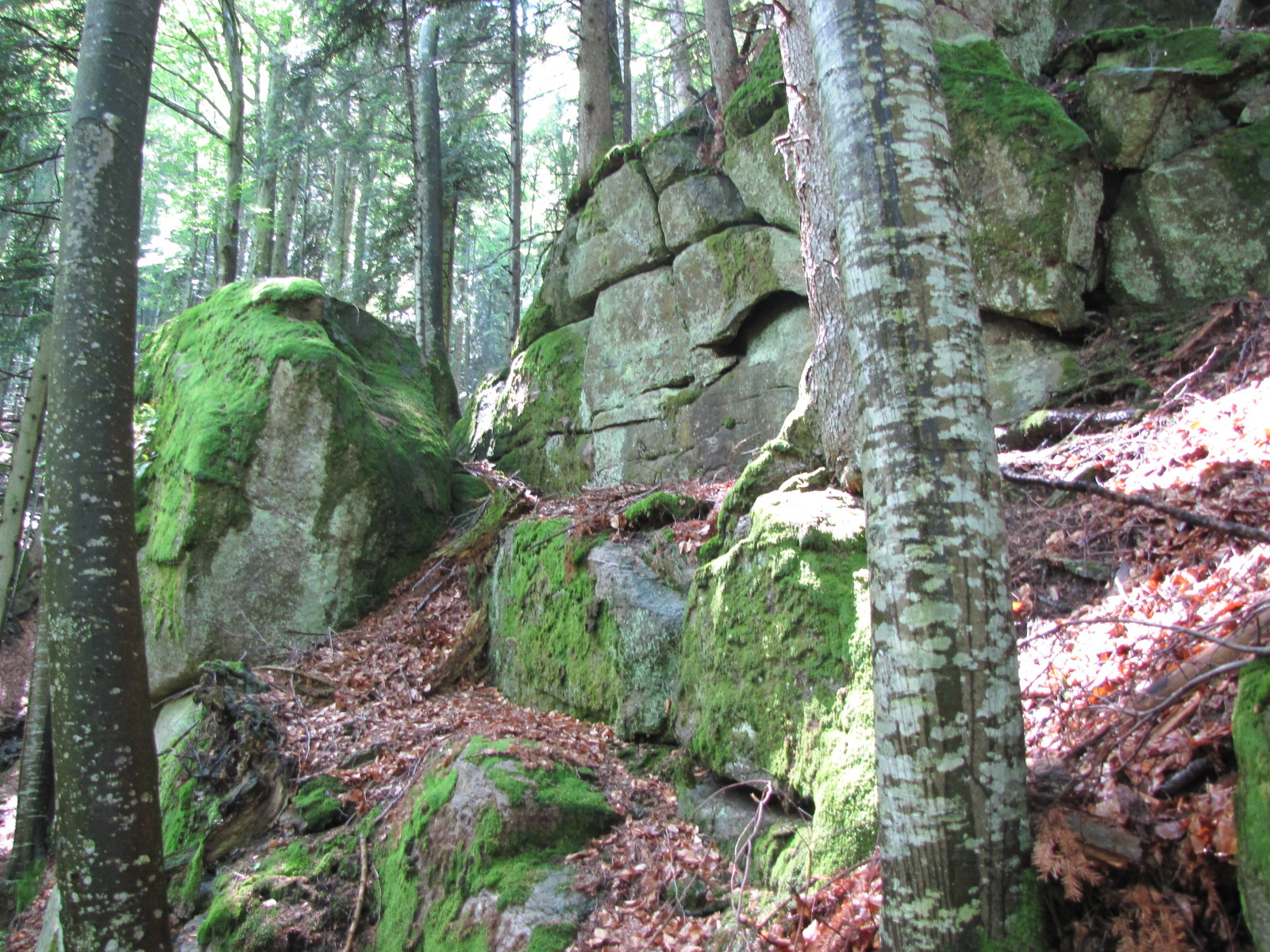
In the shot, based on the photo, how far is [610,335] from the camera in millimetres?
10984

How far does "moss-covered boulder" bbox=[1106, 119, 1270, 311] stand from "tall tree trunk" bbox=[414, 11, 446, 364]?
34.0ft

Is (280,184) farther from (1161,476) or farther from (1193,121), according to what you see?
(1161,476)

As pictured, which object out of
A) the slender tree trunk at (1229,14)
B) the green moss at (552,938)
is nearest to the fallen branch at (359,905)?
the green moss at (552,938)

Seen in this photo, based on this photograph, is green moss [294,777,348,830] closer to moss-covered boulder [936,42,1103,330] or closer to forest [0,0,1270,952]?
forest [0,0,1270,952]

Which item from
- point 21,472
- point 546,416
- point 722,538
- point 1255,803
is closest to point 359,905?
point 722,538

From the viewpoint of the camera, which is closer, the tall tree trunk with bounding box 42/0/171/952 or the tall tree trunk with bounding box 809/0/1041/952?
the tall tree trunk with bounding box 809/0/1041/952

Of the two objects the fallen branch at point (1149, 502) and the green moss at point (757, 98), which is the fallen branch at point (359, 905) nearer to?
the fallen branch at point (1149, 502)

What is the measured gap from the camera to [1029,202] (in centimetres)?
732

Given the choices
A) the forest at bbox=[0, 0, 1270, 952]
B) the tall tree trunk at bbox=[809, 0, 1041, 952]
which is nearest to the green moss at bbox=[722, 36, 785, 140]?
the forest at bbox=[0, 0, 1270, 952]

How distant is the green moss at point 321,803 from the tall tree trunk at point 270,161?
47.7 feet

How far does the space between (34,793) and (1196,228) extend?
40.7ft

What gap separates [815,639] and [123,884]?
142 inches

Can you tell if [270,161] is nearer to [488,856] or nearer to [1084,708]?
[488,856]

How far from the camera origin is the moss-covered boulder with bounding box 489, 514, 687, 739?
18.4 feet
